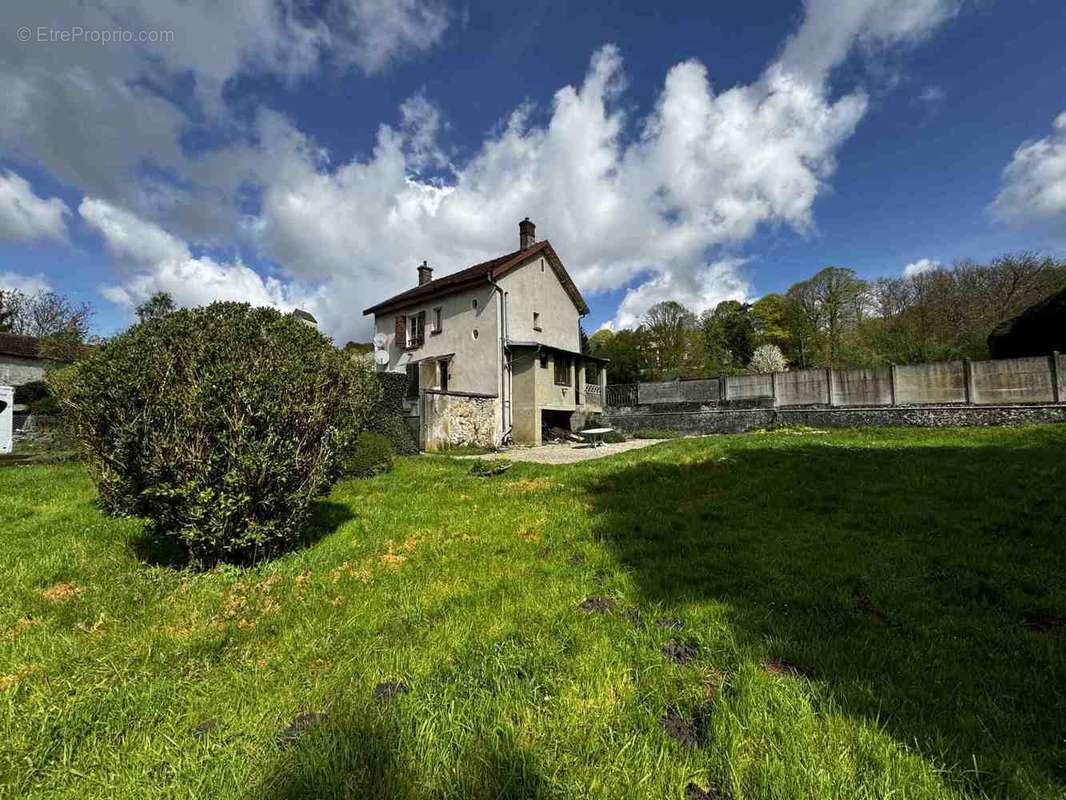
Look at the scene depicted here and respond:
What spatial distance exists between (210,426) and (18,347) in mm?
37020

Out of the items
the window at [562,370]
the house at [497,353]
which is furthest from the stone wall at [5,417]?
the window at [562,370]

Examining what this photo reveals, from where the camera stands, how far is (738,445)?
10.4 metres

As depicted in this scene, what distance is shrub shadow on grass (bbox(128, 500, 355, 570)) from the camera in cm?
420

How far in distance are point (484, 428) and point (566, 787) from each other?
17323 mm

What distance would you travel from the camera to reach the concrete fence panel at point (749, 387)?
17.8 m

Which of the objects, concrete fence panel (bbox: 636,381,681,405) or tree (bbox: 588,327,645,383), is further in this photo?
tree (bbox: 588,327,645,383)

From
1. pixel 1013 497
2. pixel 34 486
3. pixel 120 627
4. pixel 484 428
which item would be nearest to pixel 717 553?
pixel 1013 497

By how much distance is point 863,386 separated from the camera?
15758 mm

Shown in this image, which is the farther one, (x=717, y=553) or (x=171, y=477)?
(x=717, y=553)

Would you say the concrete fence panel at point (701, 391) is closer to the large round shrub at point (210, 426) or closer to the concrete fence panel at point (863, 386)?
the concrete fence panel at point (863, 386)

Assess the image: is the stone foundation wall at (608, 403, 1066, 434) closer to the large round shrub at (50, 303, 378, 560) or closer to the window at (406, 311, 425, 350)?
the window at (406, 311, 425, 350)

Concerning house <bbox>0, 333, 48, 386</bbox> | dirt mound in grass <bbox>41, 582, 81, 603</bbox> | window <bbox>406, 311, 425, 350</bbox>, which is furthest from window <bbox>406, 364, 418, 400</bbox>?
house <bbox>0, 333, 48, 386</bbox>

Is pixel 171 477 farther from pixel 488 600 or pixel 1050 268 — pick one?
pixel 1050 268

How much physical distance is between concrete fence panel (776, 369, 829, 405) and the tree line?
645 cm
